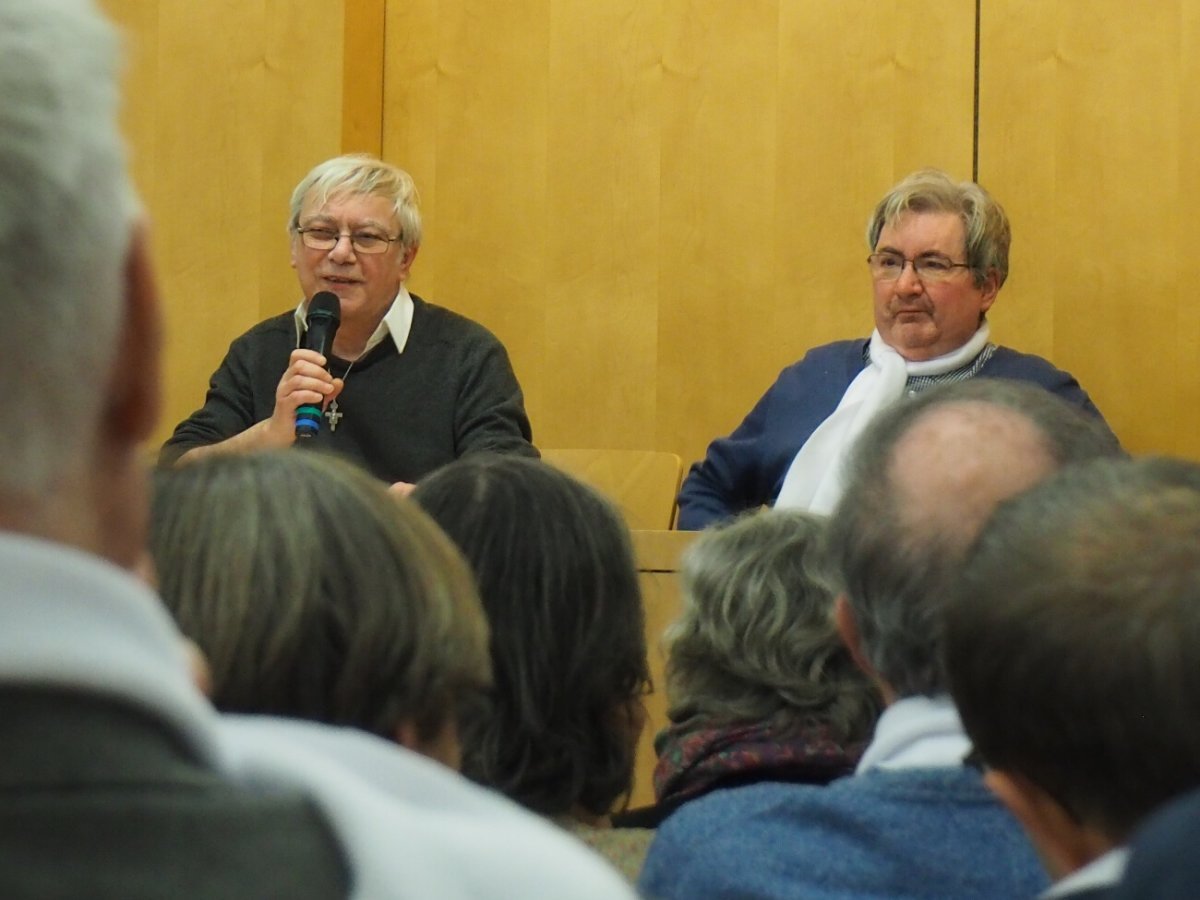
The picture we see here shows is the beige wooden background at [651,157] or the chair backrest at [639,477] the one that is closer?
the chair backrest at [639,477]

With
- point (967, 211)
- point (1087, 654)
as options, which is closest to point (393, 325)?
point (967, 211)

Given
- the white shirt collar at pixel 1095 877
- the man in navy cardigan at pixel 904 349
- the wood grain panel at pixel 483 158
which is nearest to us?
the white shirt collar at pixel 1095 877

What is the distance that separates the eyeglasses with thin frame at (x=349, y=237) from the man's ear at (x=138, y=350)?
11.9ft

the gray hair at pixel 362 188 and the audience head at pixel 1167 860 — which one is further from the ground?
the gray hair at pixel 362 188

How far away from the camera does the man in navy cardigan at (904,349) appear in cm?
403

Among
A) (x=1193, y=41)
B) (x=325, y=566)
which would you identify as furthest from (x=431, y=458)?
(x=325, y=566)

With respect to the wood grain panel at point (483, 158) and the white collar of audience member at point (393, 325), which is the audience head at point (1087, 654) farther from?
the wood grain panel at point (483, 158)

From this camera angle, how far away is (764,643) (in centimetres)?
172

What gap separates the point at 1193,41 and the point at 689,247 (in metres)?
1.42

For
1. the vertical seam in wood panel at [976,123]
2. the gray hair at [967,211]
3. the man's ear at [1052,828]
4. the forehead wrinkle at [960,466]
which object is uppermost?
the vertical seam in wood panel at [976,123]

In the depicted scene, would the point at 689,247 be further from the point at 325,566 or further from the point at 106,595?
the point at 106,595

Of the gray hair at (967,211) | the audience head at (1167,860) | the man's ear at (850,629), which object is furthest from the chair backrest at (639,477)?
the audience head at (1167,860)

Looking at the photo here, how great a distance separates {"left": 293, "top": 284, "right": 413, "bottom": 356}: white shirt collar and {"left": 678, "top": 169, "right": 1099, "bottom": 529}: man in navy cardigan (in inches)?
30.1

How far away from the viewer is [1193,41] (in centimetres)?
457
